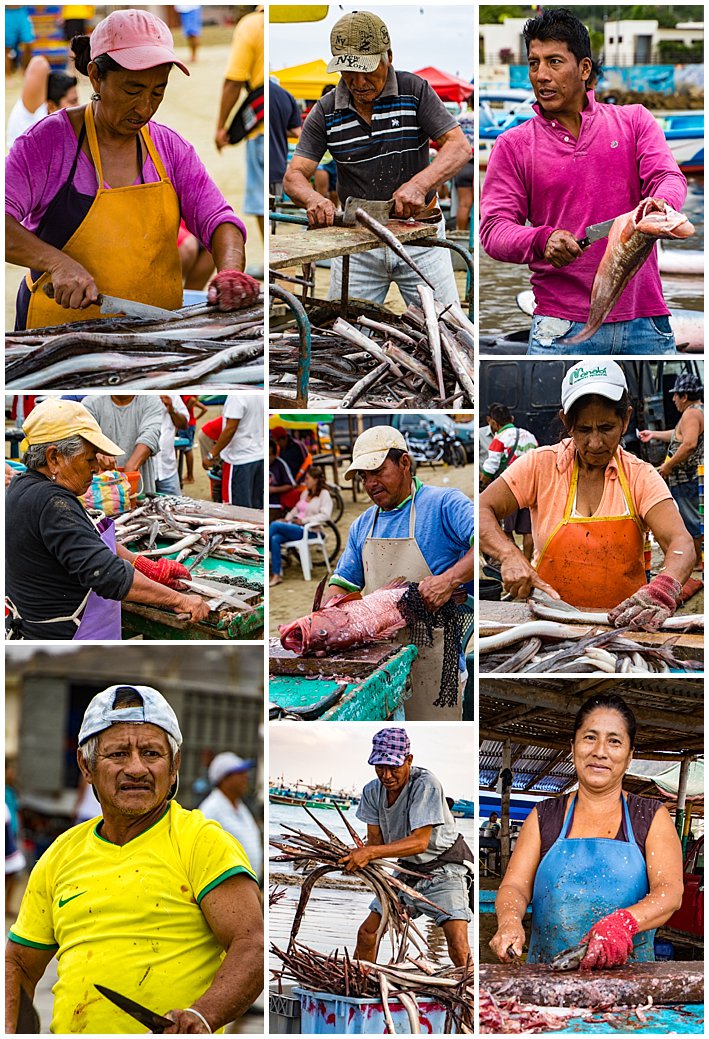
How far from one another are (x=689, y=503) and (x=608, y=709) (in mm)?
823

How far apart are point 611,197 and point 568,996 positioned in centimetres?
282

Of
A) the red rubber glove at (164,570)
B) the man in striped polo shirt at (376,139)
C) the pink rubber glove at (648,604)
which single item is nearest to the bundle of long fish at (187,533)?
the red rubber glove at (164,570)

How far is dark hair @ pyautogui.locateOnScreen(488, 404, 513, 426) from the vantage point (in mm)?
4590

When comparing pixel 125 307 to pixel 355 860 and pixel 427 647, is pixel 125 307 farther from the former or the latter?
pixel 355 860

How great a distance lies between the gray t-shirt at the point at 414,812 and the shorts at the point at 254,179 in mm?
2259

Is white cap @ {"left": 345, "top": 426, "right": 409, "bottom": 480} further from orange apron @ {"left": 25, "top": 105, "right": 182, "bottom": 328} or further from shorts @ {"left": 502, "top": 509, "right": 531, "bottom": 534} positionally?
orange apron @ {"left": 25, "top": 105, "right": 182, "bottom": 328}

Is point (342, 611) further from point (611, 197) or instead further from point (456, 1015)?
point (611, 197)

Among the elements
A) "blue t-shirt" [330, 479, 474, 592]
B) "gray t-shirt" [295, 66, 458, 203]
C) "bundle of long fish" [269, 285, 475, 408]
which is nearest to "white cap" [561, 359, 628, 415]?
Result: "bundle of long fish" [269, 285, 475, 408]

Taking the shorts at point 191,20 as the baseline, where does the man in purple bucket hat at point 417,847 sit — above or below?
below

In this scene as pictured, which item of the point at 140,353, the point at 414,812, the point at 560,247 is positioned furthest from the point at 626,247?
the point at 414,812

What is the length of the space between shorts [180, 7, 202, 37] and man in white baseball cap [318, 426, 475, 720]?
1.72 m

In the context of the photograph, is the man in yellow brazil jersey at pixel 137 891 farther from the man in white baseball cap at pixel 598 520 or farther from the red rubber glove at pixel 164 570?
the man in white baseball cap at pixel 598 520

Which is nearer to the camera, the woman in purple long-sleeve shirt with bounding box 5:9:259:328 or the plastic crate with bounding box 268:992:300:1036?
the woman in purple long-sleeve shirt with bounding box 5:9:259:328

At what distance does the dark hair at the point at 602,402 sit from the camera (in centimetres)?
448
